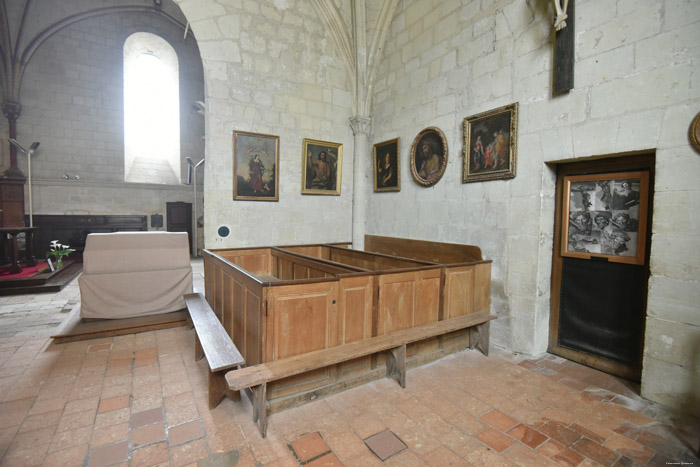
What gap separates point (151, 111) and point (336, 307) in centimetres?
1066

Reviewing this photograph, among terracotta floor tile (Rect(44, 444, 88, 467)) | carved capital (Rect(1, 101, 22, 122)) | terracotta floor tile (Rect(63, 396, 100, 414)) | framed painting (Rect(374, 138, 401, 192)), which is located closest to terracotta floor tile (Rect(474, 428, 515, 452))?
terracotta floor tile (Rect(44, 444, 88, 467))

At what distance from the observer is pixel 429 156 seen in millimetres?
4574

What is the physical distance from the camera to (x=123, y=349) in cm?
340

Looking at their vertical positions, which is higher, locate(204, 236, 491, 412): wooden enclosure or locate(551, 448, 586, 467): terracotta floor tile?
locate(204, 236, 491, 412): wooden enclosure

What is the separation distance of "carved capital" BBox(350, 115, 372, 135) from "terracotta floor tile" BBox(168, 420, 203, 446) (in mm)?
4930

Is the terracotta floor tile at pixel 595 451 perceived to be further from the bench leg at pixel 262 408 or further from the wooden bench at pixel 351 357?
the bench leg at pixel 262 408

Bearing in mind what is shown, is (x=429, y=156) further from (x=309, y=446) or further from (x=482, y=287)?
(x=309, y=446)

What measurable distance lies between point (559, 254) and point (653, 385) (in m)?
1.32

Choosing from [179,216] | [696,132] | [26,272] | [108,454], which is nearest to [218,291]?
[108,454]

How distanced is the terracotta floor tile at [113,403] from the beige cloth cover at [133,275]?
1902 mm

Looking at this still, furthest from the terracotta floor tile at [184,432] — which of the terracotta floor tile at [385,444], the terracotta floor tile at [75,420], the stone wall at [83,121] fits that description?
the stone wall at [83,121]

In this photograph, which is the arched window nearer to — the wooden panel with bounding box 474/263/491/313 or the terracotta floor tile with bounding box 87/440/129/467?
the terracotta floor tile with bounding box 87/440/129/467

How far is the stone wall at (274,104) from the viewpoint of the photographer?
4.74 metres

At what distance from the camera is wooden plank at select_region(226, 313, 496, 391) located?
208cm
